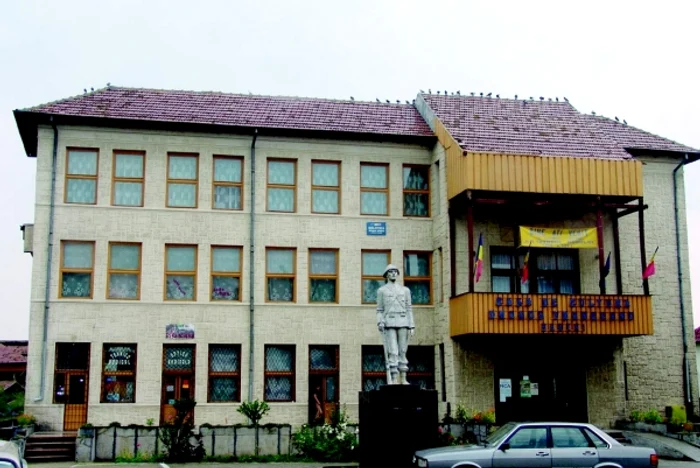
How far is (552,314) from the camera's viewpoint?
27344mm

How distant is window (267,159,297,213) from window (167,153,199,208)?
240cm

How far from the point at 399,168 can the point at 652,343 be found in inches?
403

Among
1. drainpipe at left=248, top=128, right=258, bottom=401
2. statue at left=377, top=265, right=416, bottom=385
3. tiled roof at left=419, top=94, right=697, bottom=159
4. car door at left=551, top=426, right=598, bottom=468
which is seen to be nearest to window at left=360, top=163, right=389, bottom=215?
tiled roof at left=419, top=94, right=697, bottom=159

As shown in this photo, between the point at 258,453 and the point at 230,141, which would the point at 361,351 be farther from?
the point at 230,141

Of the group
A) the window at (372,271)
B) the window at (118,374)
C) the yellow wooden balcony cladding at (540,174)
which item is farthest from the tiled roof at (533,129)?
the window at (118,374)

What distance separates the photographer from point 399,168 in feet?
101

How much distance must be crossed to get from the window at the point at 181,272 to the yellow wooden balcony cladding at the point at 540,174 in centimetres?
851

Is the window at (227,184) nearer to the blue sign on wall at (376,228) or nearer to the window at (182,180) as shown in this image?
the window at (182,180)

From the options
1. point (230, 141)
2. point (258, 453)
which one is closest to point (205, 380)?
point (258, 453)

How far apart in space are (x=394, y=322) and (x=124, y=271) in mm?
10834

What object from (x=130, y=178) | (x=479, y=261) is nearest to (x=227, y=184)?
(x=130, y=178)

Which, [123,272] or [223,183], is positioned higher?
[223,183]

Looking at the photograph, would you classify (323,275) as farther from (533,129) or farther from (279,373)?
(533,129)

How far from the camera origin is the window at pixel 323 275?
29.7 meters
